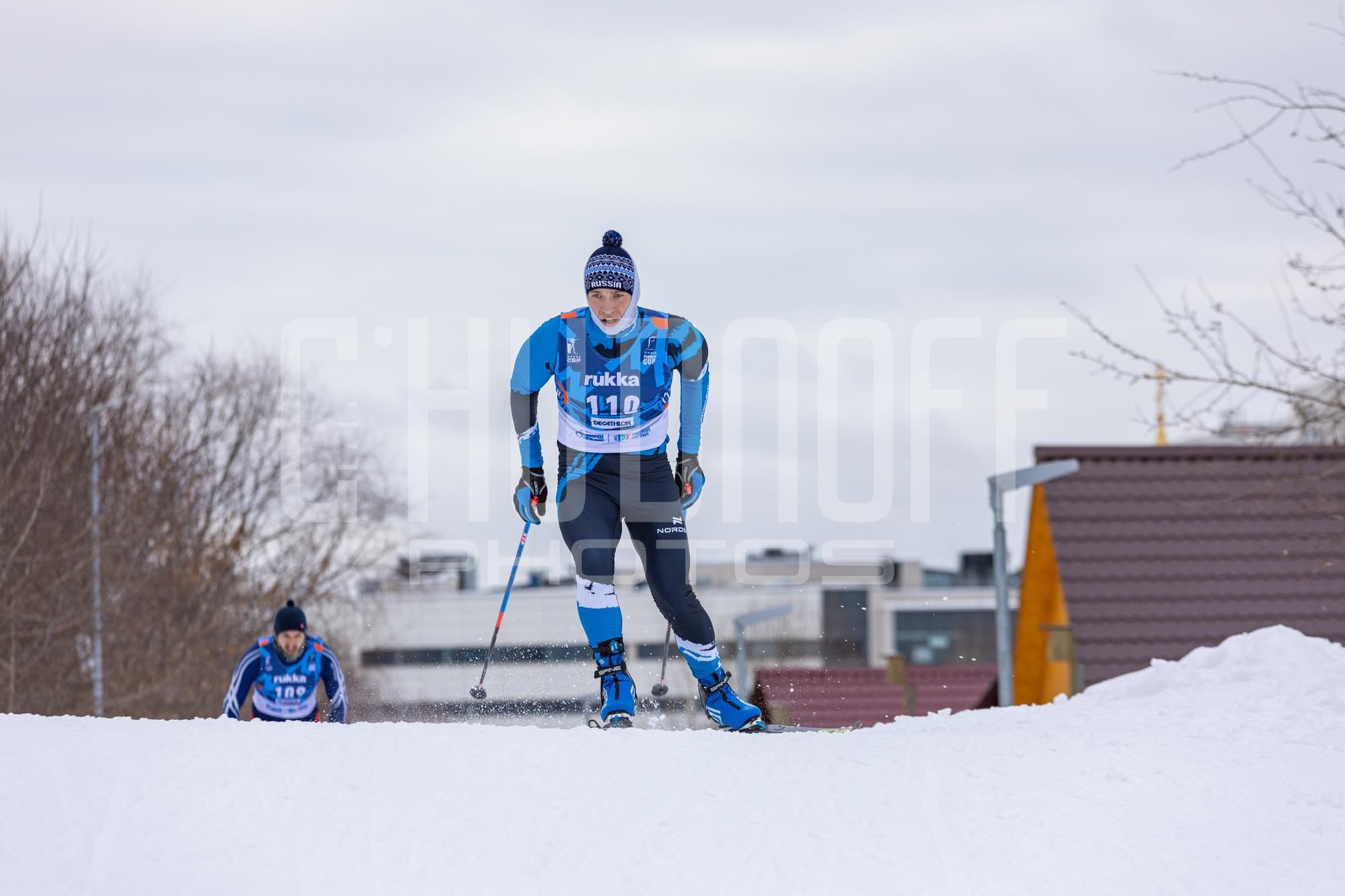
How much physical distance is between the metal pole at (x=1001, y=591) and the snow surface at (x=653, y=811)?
9.40m

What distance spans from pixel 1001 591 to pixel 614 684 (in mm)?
9888

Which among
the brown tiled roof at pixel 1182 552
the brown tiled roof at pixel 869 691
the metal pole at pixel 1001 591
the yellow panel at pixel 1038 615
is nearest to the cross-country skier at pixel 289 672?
the metal pole at pixel 1001 591

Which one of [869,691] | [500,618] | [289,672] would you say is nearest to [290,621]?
[289,672]

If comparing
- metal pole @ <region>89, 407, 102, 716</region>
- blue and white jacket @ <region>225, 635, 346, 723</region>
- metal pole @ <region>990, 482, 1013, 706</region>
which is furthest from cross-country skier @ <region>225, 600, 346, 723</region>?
metal pole @ <region>89, 407, 102, 716</region>

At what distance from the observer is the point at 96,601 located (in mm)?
19250

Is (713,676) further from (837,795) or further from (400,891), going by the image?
(400,891)

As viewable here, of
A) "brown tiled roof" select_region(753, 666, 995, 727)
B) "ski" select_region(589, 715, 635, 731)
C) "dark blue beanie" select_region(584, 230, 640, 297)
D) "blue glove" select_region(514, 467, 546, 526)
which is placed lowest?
"brown tiled roof" select_region(753, 666, 995, 727)

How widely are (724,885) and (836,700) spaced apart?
22246mm

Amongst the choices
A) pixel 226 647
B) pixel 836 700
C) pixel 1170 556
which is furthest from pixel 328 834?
pixel 226 647

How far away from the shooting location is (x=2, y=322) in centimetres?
1936

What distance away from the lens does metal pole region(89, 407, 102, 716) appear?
63.0 ft

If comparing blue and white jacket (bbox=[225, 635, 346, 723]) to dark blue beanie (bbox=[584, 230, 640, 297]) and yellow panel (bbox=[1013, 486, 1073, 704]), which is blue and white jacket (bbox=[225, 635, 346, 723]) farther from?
yellow panel (bbox=[1013, 486, 1073, 704])

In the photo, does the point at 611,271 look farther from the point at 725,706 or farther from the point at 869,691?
the point at 869,691

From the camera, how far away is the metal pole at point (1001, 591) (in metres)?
15.6
